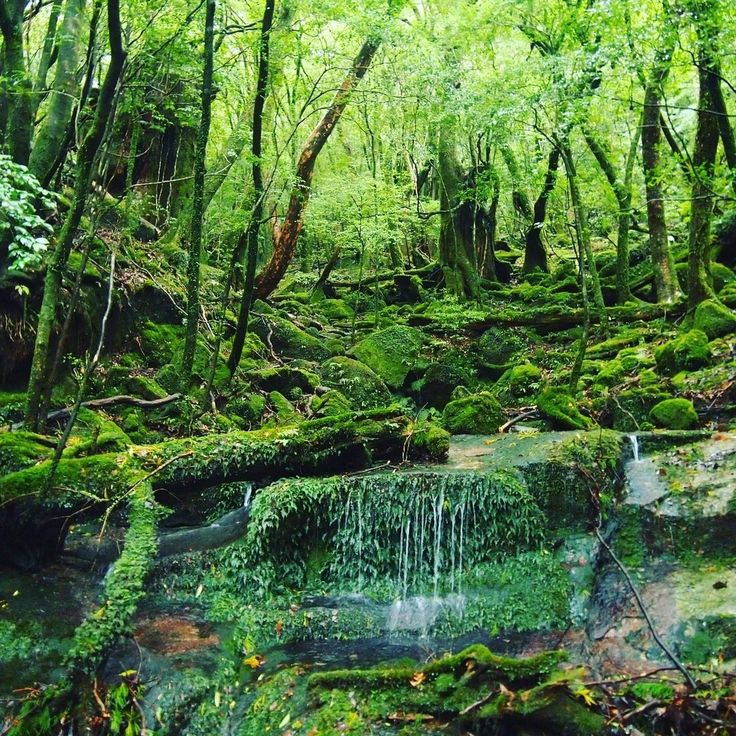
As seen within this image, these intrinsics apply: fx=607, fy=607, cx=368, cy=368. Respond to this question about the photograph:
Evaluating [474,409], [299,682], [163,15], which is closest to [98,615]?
[299,682]

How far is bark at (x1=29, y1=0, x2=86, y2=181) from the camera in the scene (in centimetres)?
908

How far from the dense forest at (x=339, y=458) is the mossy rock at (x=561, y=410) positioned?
5cm

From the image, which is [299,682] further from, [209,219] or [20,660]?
[209,219]

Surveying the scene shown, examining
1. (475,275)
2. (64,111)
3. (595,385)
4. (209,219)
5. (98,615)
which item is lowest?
(98,615)

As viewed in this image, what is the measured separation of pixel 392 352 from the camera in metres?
14.8

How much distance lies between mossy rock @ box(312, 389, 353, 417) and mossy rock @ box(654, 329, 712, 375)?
5.72 m

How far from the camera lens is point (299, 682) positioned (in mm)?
5586

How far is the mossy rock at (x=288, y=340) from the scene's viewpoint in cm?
1513

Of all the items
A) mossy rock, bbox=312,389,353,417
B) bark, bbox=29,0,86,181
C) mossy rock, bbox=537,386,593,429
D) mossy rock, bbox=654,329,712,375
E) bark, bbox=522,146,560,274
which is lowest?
mossy rock, bbox=312,389,353,417

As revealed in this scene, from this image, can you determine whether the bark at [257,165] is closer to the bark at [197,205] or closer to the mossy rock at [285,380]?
the bark at [197,205]

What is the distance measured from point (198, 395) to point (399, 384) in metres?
5.36

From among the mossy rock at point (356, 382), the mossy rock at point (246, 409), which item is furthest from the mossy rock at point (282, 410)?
the mossy rock at point (356, 382)

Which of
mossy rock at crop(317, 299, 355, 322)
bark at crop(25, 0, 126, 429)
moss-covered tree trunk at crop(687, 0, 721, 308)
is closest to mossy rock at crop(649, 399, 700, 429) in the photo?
moss-covered tree trunk at crop(687, 0, 721, 308)

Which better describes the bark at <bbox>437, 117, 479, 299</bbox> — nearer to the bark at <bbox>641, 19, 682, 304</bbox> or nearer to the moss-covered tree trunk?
the bark at <bbox>641, 19, 682, 304</bbox>
